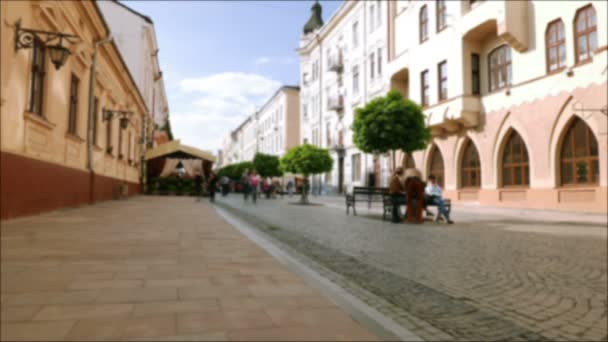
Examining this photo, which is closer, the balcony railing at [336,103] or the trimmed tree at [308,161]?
the trimmed tree at [308,161]

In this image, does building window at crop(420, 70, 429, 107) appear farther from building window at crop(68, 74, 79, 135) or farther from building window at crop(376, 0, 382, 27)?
building window at crop(68, 74, 79, 135)

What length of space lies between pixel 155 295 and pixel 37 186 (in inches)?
275

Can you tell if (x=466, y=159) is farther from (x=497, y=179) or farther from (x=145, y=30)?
(x=145, y=30)

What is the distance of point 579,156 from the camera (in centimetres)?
1608

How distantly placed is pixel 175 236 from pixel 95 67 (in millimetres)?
10171

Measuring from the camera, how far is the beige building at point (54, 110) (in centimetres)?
779

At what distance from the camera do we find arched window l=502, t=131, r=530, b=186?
18703mm

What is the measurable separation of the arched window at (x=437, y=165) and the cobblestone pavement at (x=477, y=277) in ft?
49.2

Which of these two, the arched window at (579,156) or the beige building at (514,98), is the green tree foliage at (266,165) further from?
the arched window at (579,156)

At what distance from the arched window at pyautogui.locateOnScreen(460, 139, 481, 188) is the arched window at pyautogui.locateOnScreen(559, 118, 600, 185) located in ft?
16.3

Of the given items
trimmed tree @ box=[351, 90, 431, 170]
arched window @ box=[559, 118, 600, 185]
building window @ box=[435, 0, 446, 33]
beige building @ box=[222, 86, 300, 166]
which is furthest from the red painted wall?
beige building @ box=[222, 86, 300, 166]

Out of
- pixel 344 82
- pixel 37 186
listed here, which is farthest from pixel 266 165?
pixel 37 186

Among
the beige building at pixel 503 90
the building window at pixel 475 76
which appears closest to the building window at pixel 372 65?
the beige building at pixel 503 90

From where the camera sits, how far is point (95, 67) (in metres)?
14.6
